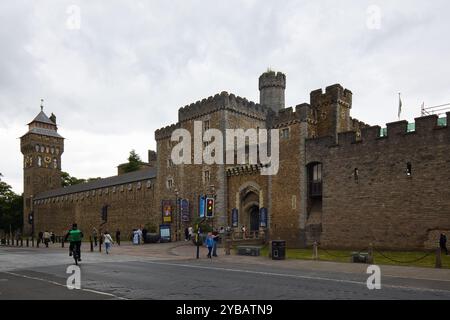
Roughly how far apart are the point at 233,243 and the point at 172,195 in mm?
16125

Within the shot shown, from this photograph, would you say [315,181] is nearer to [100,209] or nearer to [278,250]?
[278,250]

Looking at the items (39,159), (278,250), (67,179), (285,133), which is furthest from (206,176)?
(67,179)

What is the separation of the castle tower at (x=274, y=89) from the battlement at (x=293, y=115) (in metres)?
13.2

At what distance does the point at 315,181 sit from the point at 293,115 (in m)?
5.70

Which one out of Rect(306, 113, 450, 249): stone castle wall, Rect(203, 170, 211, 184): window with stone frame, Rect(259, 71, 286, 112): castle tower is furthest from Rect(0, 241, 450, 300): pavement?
Rect(259, 71, 286, 112): castle tower

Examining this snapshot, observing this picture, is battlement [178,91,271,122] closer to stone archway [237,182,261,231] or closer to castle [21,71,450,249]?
castle [21,71,450,249]

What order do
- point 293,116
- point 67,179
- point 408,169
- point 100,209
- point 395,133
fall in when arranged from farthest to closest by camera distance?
point 67,179
point 100,209
point 293,116
point 395,133
point 408,169

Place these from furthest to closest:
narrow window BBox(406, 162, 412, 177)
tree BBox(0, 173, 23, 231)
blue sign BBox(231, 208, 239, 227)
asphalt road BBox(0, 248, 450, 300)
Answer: tree BBox(0, 173, 23, 231), blue sign BBox(231, 208, 239, 227), narrow window BBox(406, 162, 412, 177), asphalt road BBox(0, 248, 450, 300)

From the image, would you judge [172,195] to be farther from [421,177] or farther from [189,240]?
[421,177]

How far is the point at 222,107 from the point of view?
143 feet

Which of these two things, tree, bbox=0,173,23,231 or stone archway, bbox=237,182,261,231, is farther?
tree, bbox=0,173,23,231

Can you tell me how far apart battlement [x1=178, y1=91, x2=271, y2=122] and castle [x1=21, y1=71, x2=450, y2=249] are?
0.11m

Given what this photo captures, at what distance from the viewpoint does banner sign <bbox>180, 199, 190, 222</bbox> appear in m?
45.1
